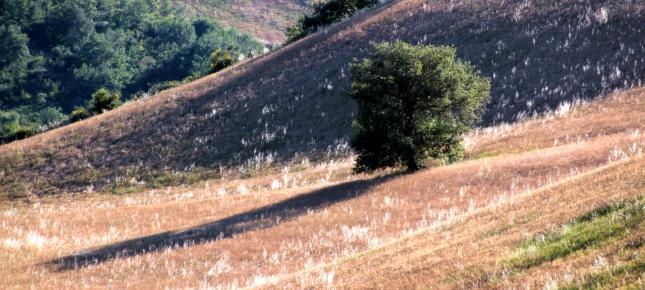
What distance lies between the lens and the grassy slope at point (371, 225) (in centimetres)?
1745

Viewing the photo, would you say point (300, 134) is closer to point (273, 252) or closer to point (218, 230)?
point (218, 230)

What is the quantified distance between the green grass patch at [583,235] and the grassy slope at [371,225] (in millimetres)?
472

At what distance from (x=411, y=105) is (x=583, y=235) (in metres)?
23.9

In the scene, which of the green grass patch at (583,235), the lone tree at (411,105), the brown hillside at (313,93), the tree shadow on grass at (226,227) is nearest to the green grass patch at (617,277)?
the green grass patch at (583,235)

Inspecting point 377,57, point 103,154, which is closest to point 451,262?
point 377,57

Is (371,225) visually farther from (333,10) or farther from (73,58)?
(73,58)

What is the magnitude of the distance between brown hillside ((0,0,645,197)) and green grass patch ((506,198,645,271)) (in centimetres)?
3429

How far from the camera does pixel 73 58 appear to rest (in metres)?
182

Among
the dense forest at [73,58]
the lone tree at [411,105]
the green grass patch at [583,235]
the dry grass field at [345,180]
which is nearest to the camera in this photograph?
Result: the green grass patch at [583,235]

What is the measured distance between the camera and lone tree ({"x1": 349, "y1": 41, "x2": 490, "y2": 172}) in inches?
1486

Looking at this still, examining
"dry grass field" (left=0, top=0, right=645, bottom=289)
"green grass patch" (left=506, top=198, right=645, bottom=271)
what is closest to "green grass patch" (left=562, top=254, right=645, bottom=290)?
"dry grass field" (left=0, top=0, right=645, bottom=289)

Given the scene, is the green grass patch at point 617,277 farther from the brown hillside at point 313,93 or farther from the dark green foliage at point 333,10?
the dark green foliage at point 333,10

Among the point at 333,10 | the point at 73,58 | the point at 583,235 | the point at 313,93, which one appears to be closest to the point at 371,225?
the point at 583,235

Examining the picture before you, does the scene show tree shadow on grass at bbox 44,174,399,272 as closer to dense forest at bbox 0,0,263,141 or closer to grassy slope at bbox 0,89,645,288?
grassy slope at bbox 0,89,645,288
